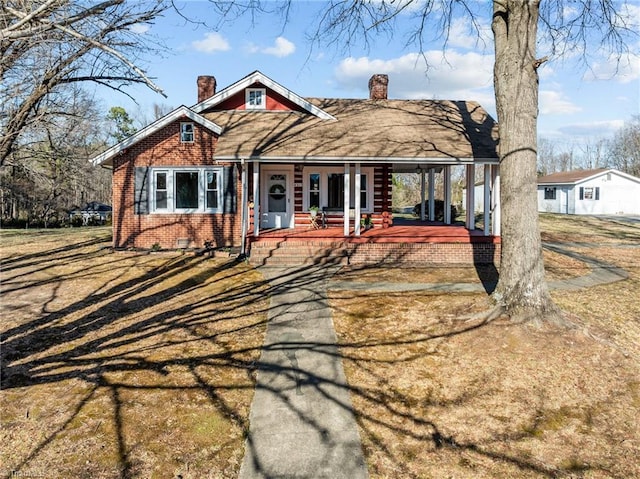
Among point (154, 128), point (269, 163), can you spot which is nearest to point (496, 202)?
point (269, 163)

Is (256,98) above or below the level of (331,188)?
above

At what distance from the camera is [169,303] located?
9180 mm

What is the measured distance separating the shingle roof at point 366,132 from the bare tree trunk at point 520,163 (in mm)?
6012

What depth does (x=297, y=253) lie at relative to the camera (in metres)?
13.4

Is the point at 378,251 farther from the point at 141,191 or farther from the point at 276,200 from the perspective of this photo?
the point at 141,191

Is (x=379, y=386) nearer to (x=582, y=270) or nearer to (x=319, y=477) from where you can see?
(x=319, y=477)

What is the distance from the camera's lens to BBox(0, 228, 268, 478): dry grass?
4211mm

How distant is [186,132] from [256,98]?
11.7 ft

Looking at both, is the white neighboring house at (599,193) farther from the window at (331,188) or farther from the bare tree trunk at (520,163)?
the bare tree trunk at (520,163)

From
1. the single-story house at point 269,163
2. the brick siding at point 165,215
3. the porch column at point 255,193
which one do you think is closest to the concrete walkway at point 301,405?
the porch column at point 255,193

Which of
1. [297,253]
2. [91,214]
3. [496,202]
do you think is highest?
[496,202]

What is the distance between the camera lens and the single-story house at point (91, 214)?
32.0 meters

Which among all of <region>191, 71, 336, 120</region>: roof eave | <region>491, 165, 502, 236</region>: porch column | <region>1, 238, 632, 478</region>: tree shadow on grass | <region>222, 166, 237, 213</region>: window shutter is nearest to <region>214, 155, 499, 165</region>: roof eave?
<region>491, 165, 502, 236</region>: porch column

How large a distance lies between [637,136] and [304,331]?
233 ft
